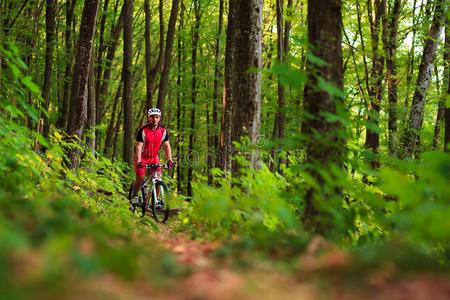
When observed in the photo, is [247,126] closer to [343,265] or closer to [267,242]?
[267,242]

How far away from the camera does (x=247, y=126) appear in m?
6.50

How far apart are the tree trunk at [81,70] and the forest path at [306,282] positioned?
6.44 metres

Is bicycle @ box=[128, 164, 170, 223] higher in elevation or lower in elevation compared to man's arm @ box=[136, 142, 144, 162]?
lower

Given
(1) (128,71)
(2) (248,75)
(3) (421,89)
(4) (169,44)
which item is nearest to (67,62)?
(1) (128,71)

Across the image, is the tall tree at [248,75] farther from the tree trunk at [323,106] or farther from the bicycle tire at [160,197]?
the bicycle tire at [160,197]

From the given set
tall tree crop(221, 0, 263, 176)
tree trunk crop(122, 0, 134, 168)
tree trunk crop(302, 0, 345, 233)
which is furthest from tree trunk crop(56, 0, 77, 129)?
tree trunk crop(302, 0, 345, 233)

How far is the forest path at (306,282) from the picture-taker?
1.95 metres

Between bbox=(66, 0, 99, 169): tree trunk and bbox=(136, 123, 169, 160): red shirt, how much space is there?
132 centimetres

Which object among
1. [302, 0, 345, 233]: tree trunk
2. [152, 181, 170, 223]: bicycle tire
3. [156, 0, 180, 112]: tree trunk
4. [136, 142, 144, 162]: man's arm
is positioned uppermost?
[156, 0, 180, 112]: tree trunk

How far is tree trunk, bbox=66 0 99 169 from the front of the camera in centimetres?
803

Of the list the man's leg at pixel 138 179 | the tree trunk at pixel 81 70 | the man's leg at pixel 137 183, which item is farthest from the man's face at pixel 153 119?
the tree trunk at pixel 81 70

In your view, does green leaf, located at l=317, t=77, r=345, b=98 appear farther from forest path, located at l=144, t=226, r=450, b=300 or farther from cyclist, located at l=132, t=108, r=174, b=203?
cyclist, located at l=132, t=108, r=174, b=203

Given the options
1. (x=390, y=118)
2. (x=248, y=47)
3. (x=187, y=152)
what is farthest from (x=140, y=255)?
(x=187, y=152)

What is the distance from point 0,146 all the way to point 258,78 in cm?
398
